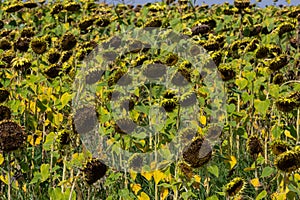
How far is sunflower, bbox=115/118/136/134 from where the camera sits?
1865 mm

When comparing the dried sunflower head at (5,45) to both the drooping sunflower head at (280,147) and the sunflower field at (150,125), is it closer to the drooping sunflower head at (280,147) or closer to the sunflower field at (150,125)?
the sunflower field at (150,125)

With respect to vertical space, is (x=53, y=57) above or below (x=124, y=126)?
above

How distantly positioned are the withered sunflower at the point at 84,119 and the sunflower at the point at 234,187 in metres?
0.55

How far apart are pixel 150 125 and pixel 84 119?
21 cm

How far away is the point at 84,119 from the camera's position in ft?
6.05

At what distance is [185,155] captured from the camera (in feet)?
5.19

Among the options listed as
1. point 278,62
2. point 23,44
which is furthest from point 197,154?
point 23,44

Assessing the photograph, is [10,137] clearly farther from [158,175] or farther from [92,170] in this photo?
[158,175]

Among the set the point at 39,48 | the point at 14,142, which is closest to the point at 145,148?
the point at 14,142

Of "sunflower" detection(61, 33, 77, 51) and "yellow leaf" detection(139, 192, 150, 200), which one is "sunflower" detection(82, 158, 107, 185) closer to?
"yellow leaf" detection(139, 192, 150, 200)

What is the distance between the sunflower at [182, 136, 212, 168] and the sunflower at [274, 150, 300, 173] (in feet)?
0.68

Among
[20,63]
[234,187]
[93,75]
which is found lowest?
[234,187]

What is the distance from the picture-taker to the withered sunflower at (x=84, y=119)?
1830 millimetres

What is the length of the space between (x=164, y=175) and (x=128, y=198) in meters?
0.17
